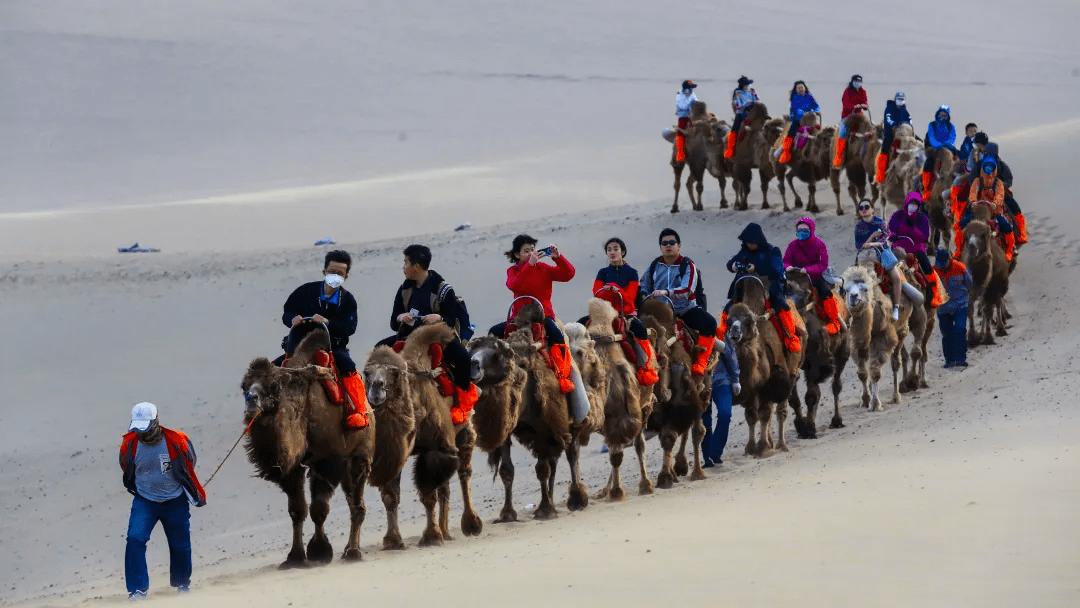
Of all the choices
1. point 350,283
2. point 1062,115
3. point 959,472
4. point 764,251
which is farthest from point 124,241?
point 1062,115

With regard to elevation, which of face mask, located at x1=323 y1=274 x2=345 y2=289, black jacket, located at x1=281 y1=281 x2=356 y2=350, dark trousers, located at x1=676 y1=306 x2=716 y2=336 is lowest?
dark trousers, located at x1=676 y1=306 x2=716 y2=336

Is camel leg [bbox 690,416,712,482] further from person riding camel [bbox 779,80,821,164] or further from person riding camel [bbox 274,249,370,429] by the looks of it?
person riding camel [bbox 779,80,821,164]

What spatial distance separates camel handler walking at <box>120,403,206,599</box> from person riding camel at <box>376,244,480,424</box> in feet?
6.98

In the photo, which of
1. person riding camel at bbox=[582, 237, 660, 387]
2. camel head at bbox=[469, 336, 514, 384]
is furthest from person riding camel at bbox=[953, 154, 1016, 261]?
camel head at bbox=[469, 336, 514, 384]

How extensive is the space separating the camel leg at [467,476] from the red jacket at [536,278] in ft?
4.08

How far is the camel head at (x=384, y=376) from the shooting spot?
11711 mm

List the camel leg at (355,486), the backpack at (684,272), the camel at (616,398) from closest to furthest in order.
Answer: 1. the camel leg at (355,486)
2. the camel at (616,398)
3. the backpack at (684,272)

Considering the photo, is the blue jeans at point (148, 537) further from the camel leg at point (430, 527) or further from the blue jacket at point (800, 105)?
the blue jacket at point (800, 105)

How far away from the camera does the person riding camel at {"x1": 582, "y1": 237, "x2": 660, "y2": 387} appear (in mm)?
14398

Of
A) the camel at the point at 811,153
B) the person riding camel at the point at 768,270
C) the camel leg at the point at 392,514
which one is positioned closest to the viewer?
the camel leg at the point at 392,514

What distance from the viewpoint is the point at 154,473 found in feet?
35.5

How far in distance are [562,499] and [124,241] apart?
25311mm

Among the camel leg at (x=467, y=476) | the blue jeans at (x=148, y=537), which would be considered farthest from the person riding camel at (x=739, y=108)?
the blue jeans at (x=148, y=537)

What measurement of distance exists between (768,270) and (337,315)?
565 cm
